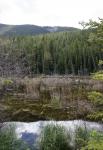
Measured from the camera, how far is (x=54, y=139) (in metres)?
9.47

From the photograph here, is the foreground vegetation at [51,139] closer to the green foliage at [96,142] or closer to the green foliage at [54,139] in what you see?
the green foliage at [54,139]

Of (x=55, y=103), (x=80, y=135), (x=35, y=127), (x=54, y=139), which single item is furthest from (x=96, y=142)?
(x=55, y=103)

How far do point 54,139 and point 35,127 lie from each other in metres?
1.67

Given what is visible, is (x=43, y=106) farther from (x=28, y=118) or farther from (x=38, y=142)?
(x=38, y=142)

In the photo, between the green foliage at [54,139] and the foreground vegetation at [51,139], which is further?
the green foliage at [54,139]

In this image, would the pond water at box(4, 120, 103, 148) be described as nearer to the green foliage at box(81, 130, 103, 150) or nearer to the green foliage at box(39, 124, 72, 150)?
the green foliage at box(39, 124, 72, 150)

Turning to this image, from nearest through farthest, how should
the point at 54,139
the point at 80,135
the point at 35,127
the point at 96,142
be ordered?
the point at 96,142, the point at 54,139, the point at 80,135, the point at 35,127

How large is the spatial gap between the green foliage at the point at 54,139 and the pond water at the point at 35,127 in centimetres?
45

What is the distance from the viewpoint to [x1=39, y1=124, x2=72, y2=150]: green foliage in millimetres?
9469

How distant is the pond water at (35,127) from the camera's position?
10.4 meters

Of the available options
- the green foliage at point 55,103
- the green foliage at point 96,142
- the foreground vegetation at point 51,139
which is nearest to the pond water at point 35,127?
the foreground vegetation at point 51,139

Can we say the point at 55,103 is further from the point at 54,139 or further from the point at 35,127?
the point at 54,139

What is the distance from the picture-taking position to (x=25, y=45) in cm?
10262

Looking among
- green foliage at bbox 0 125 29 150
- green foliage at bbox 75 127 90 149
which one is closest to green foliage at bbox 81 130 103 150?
green foliage at bbox 0 125 29 150
